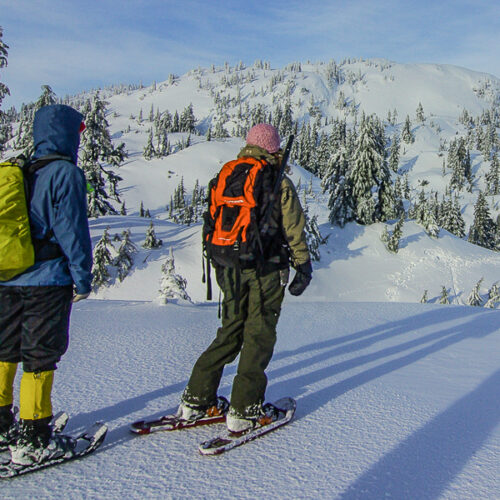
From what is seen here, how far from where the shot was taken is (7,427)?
254 centimetres

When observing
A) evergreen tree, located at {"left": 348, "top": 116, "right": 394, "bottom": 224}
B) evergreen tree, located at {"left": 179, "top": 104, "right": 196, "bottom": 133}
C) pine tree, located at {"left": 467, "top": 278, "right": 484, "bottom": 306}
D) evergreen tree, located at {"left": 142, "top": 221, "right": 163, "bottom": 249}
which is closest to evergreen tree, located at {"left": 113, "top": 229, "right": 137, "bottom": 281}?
evergreen tree, located at {"left": 142, "top": 221, "right": 163, "bottom": 249}

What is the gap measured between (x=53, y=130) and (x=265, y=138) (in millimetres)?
1384

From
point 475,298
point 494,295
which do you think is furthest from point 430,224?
point 475,298

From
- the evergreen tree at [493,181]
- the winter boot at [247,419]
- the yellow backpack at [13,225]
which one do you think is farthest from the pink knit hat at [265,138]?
the evergreen tree at [493,181]

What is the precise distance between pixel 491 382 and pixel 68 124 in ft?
15.1

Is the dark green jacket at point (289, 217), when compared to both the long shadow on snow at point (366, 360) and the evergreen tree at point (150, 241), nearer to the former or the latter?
the long shadow on snow at point (366, 360)

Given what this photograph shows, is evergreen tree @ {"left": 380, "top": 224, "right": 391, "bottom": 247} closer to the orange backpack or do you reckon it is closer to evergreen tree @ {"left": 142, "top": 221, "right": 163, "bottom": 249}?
evergreen tree @ {"left": 142, "top": 221, "right": 163, "bottom": 249}

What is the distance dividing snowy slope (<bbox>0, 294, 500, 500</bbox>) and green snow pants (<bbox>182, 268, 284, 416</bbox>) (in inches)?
11.0

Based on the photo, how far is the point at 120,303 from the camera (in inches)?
296

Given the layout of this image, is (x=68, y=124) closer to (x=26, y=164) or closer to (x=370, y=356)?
(x=26, y=164)

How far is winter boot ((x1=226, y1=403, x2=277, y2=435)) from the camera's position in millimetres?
2756

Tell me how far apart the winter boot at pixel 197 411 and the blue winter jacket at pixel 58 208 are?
113 centimetres

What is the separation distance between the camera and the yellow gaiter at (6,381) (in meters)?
2.48

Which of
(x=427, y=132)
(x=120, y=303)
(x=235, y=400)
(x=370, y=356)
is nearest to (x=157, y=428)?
(x=235, y=400)
